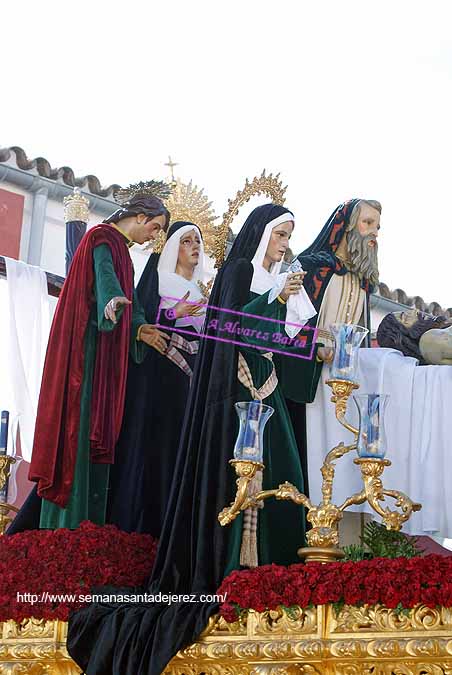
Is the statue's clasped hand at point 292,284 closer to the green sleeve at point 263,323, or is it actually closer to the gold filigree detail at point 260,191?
the green sleeve at point 263,323

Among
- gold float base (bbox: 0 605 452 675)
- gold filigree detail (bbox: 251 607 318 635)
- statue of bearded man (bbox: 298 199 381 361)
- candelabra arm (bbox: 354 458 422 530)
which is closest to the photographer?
gold float base (bbox: 0 605 452 675)

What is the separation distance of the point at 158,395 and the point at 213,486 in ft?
2.91

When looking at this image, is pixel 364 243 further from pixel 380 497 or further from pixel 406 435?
pixel 380 497

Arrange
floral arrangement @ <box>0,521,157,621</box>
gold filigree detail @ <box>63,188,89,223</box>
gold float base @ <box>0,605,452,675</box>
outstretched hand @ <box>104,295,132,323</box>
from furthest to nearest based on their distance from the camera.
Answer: gold filigree detail @ <box>63,188,89,223</box>
outstretched hand @ <box>104,295,132,323</box>
floral arrangement @ <box>0,521,157,621</box>
gold float base @ <box>0,605,452,675</box>

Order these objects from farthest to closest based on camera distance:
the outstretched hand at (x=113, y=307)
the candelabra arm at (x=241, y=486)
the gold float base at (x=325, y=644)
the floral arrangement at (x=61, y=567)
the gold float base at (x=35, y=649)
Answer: the outstretched hand at (x=113, y=307)
the floral arrangement at (x=61, y=567)
the gold float base at (x=35, y=649)
the candelabra arm at (x=241, y=486)
the gold float base at (x=325, y=644)

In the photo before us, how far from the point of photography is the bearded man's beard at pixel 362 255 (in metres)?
6.06

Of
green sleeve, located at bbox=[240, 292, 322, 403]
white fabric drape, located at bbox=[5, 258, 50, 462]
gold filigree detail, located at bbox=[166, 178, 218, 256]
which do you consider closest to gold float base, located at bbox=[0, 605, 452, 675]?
green sleeve, located at bbox=[240, 292, 322, 403]

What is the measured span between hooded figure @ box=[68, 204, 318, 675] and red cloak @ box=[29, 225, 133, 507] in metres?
0.38

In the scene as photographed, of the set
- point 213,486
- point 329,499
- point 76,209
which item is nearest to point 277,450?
point 213,486

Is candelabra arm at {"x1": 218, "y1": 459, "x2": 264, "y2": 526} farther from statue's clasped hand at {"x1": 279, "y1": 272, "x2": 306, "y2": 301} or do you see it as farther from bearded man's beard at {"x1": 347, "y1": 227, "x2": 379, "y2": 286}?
bearded man's beard at {"x1": 347, "y1": 227, "x2": 379, "y2": 286}

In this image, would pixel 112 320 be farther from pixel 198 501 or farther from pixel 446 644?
pixel 446 644

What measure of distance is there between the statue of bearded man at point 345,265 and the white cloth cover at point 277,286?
0.56ft

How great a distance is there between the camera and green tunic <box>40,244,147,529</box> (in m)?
5.75

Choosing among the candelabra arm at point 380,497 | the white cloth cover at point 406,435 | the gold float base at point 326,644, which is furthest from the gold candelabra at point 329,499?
the white cloth cover at point 406,435
